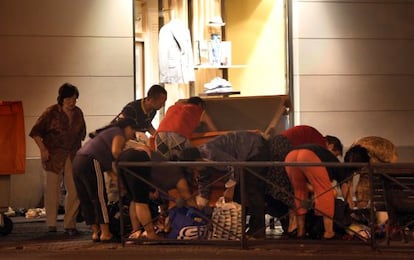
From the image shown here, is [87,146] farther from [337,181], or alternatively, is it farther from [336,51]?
[336,51]

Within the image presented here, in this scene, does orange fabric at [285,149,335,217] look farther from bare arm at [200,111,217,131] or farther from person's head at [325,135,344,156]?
bare arm at [200,111,217,131]

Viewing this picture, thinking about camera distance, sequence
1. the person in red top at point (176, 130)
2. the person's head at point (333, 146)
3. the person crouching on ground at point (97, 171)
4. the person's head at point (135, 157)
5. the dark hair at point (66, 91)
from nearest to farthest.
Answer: the person's head at point (135, 157)
the person crouching on ground at point (97, 171)
the person in red top at point (176, 130)
the person's head at point (333, 146)
the dark hair at point (66, 91)

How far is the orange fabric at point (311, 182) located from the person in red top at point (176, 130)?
1328mm

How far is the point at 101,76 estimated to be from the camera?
46.6 ft

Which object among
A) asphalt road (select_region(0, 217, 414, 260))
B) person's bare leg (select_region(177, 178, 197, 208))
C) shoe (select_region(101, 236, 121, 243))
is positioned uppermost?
person's bare leg (select_region(177, 178, 197, 208))

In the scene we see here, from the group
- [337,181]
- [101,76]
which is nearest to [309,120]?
[101,76]

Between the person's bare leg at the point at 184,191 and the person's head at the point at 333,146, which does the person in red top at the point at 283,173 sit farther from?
the person's bare leg at the point at 184,191

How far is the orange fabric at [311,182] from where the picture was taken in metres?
10.1

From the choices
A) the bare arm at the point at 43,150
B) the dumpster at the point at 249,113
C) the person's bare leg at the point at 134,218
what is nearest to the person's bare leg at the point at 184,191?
the person's bare leg at the point at 134,218

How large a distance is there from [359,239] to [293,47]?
5.48 m

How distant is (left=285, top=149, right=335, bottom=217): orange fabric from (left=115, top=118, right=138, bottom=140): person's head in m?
1.94

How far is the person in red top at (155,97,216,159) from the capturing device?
10.7m

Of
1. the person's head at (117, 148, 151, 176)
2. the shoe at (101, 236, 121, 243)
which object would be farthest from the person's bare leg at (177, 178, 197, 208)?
the shoe at (101, 236, 121, 243)

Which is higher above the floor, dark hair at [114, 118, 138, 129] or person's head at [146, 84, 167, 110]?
person's head at [146, 84, 167, 110]
